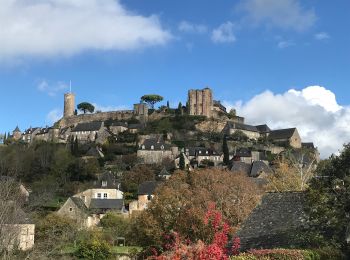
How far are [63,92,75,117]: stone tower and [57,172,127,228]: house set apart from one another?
76.8 metres

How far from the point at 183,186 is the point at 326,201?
26.8m

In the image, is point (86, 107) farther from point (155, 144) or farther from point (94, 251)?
point (94, 251)

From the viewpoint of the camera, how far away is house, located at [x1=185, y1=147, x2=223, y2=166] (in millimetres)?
118062

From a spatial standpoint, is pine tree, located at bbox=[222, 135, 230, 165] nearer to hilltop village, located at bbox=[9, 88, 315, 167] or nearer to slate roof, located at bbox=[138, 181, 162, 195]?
hilltop village, located at bbox=[9, 88, 315, 167]

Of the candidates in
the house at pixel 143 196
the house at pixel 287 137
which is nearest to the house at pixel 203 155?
the house at pixel 287 137

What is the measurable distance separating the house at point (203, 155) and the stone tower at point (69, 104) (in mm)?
57064

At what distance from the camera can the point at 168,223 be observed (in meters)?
36.7

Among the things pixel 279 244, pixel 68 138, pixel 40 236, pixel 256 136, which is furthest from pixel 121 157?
pixel 279 244

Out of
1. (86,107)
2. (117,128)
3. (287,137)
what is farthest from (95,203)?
(86,107)

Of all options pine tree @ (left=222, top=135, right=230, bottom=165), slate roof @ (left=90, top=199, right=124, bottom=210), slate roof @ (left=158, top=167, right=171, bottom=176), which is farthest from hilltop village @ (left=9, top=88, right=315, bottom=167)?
slate roof @ (left=90, top=199, right=124, bottom=210)

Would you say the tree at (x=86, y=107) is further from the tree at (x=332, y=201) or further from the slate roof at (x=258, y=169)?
the tree at (x=332, y=201)

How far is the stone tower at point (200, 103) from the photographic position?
479ft

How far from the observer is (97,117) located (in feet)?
511

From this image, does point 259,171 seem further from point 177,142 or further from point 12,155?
point 12,155
